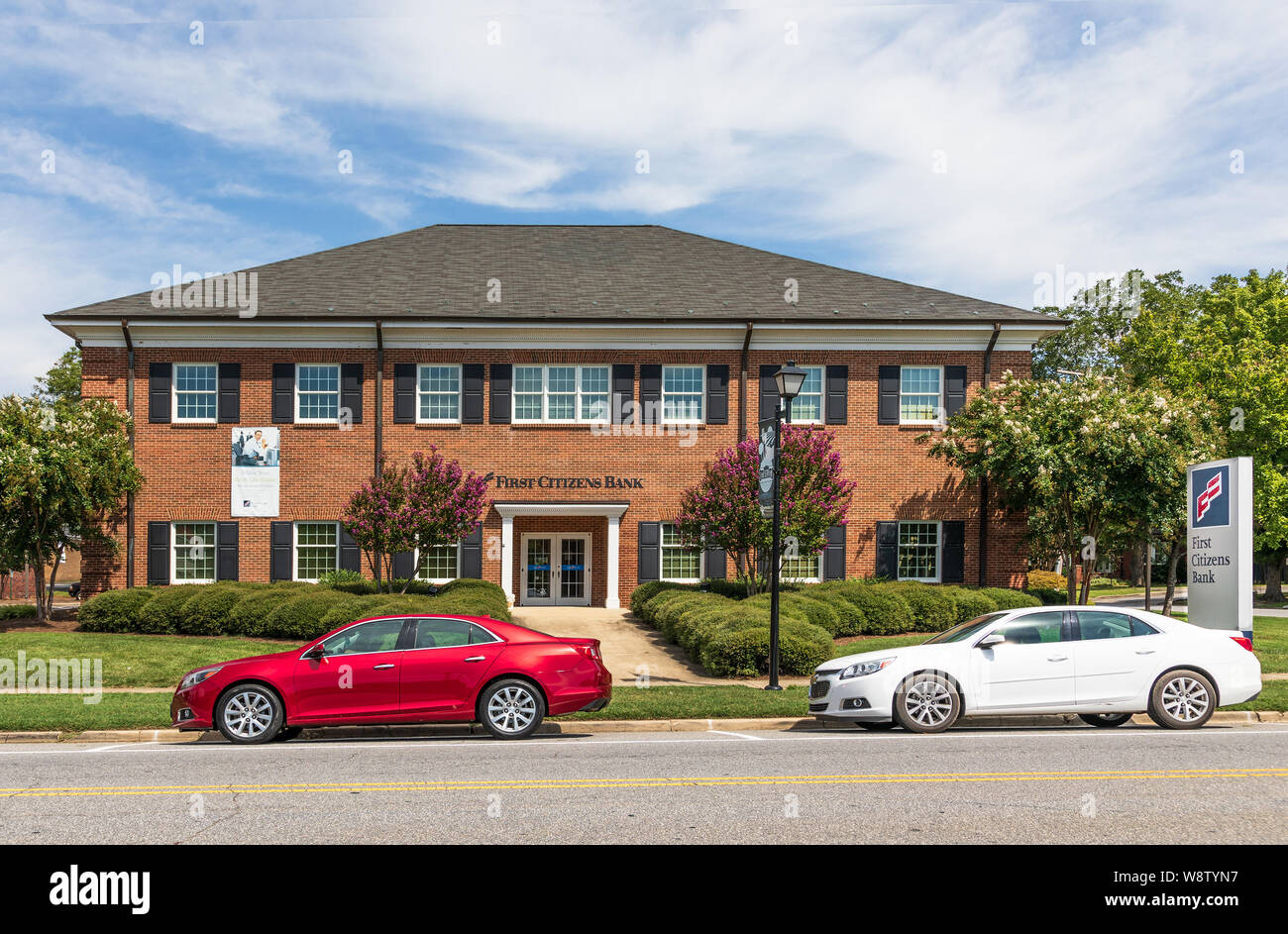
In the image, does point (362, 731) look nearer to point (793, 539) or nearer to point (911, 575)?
point (793, 539)

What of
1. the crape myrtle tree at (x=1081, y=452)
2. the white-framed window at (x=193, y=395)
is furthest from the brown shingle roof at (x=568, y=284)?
the crape myrtle tree at (x=1081, y=452)

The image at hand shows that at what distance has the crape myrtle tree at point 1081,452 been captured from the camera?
2261cm

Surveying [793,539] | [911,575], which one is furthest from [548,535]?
[911,575]

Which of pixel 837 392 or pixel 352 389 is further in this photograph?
pixel 837 392

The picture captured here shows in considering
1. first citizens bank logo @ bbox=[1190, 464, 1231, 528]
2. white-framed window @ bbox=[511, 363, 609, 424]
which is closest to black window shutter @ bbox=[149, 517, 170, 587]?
white-framed window @ bbox=[511, 363, 609, 424]

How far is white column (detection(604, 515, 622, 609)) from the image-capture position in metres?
26.0

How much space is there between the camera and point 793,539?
21.9 meters

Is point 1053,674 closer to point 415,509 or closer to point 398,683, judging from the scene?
point 398,683

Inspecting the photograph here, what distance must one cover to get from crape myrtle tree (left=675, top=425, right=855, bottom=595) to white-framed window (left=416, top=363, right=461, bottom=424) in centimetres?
746

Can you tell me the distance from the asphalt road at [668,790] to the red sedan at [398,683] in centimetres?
36

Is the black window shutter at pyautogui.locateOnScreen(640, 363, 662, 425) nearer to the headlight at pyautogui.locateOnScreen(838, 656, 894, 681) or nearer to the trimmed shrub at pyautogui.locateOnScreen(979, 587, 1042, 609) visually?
the trimmed shrub at pyautogui.locateOnScreen(979, 587, 1042, 609)

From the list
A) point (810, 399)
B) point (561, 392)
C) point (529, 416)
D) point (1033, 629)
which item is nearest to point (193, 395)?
point (529, 416)

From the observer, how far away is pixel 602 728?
11914 mm

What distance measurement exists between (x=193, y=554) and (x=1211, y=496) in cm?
2302
